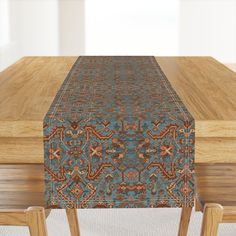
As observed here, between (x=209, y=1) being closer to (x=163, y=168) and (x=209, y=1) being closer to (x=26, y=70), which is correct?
(x=26, y=70)

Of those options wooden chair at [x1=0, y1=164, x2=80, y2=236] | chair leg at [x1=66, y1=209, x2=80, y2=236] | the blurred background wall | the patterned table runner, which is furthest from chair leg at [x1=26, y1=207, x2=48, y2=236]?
the blurred background wall

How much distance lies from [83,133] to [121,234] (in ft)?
4.26

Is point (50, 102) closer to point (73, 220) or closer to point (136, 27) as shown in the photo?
point (73, 220)

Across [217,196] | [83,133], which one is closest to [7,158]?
[83,133]

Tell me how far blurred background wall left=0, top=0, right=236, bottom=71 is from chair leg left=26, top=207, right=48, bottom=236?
618 cm

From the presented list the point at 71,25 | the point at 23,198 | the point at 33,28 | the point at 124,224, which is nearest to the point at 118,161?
the point at 23,198

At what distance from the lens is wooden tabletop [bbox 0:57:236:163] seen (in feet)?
5.46

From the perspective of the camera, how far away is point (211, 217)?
1578 millimetres

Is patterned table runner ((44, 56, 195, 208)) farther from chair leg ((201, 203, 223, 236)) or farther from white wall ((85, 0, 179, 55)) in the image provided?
white wall ((85, 0, 179, 55))

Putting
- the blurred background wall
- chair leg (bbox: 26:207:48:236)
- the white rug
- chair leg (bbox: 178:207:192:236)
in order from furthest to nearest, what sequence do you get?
the blurred background wall, the white rug, chair leg (bbox: 178:207:192:236), chair leg (bbox: 26:207:48:236)

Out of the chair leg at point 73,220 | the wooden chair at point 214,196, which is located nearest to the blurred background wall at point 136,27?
the chair leg at point 73,220

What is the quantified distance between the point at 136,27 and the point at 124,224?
520cm

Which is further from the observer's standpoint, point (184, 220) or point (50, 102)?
point (184, 220)

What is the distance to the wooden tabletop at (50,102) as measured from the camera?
1664 mm
